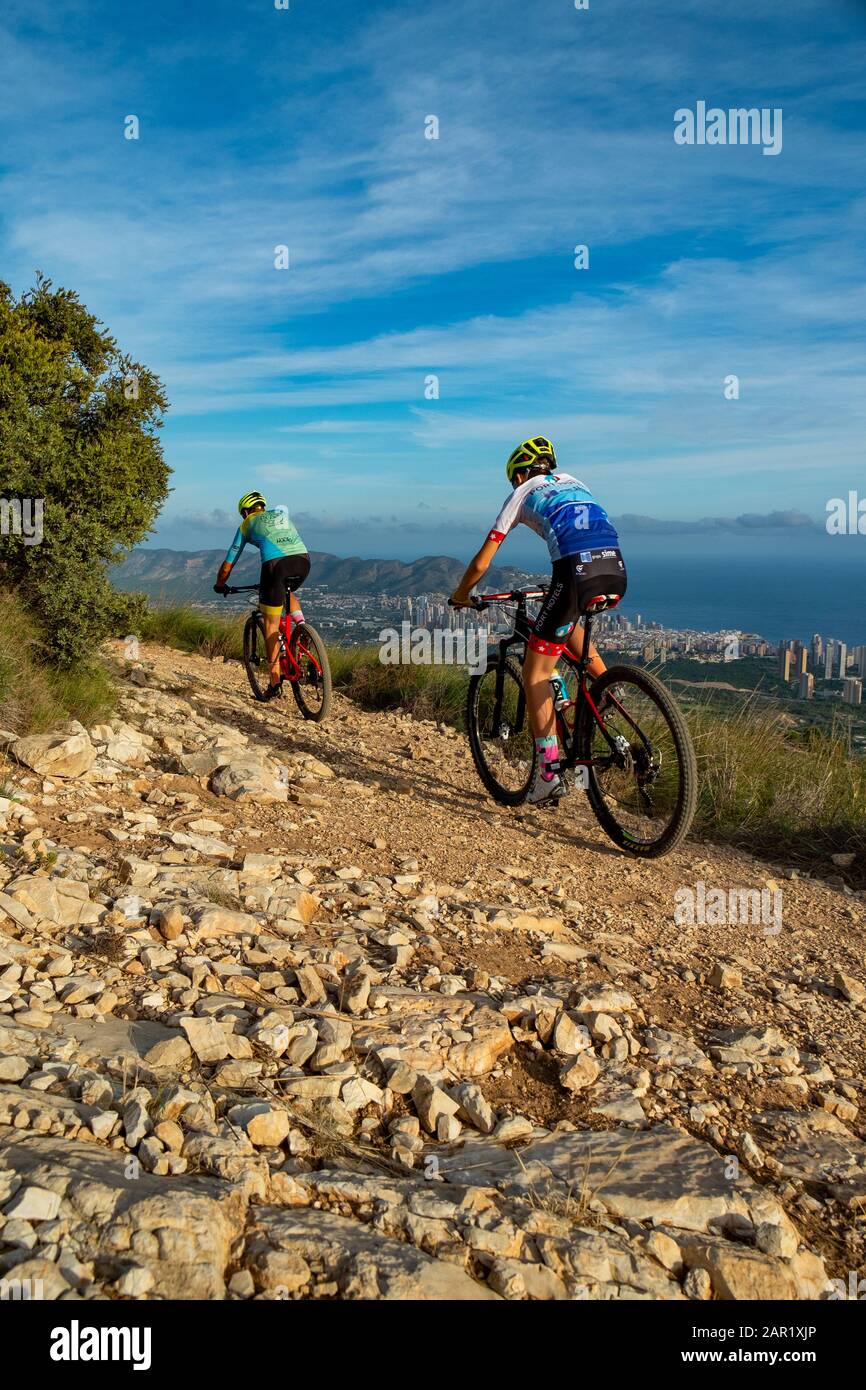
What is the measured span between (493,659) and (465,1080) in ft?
13.3

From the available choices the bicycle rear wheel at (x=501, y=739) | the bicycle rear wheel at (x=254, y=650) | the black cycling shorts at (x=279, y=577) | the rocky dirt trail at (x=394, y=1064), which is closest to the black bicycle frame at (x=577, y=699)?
the bicycle rear wheel at (x=501, y=739)

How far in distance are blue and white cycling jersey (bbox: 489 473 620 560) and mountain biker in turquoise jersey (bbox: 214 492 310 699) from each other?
12.0 feet

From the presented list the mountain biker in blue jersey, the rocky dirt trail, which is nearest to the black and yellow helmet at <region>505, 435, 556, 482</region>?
the mountain biker in blue jersey

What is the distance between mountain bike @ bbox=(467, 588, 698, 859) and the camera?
16.3ft

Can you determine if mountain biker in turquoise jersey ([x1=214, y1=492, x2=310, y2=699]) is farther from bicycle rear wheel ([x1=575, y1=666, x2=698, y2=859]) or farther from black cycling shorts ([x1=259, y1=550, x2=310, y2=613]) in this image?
bicycle rear wheel ([x1=575, y1=666, x2=698, y2=859])

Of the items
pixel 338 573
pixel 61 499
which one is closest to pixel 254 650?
pixel 61 499

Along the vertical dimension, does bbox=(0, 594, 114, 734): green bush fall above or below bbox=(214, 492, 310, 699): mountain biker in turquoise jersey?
below

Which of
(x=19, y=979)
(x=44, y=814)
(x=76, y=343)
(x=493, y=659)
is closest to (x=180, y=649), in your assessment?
(x=76, y=343)

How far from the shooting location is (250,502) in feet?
29.3

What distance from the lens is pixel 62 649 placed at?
6.94m

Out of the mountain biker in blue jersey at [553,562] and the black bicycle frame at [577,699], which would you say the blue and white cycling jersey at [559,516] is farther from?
the black bicycle frame at [577,699]

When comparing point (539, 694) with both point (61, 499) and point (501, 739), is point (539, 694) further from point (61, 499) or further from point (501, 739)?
point (61, 499)

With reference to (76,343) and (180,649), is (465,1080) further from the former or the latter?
(180,649)

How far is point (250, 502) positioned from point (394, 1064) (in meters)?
7.30
